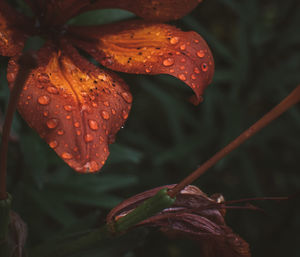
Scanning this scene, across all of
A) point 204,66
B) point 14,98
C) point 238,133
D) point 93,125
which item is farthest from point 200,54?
point 238,133

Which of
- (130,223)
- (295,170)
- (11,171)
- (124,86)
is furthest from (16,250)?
(295,170)

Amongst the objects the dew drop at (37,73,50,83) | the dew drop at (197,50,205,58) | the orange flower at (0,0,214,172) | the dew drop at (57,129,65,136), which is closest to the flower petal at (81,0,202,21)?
the orange flower at (0,0,214,172)

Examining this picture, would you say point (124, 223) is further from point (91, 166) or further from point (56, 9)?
point (56, 9)

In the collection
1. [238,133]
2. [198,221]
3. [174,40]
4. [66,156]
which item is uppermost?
[174,40]

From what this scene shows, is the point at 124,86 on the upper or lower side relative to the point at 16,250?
upper

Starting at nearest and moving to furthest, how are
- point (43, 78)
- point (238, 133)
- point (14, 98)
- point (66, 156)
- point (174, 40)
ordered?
point (14, 98)
point (66, 156)
point (43, 78)
point (174, 40)
point (238, 133)

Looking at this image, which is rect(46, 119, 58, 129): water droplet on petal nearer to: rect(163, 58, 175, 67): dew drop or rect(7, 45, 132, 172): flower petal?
rect(7, 45, 132, 172): flower petal

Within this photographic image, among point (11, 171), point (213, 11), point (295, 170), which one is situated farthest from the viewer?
point (213, 11)

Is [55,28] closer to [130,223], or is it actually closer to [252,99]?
[130,223]
